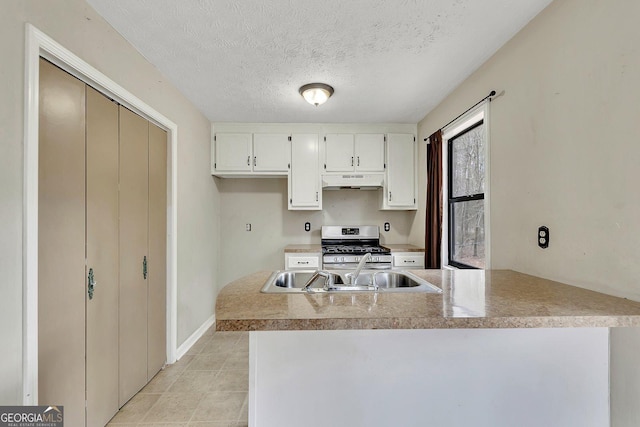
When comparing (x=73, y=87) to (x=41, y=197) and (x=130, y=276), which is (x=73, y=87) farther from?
(x=130, y=276)

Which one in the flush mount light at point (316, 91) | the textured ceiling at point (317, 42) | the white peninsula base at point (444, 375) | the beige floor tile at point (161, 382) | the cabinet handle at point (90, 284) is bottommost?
the beige floor tile at point (161, 382)

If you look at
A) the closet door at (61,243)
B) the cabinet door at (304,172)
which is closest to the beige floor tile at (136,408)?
the closet door at (61,243)

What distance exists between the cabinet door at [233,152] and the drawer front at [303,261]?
4.06 ft

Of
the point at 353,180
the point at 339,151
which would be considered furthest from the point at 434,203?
the point at 339,151

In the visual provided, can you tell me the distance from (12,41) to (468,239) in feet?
10.3

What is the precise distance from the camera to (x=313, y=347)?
1.23m

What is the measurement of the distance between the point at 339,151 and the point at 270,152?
2.81ft

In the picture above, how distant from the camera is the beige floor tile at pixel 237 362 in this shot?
2.47 metres

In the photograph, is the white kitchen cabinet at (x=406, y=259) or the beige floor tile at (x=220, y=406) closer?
the beige floor tile at (x=220, y=406)

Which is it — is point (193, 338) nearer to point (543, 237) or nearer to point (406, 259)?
point (406, 259)

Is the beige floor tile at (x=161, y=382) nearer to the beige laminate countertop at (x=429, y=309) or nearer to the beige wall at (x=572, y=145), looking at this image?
the beige laminate countertop at (x=429, y=309)

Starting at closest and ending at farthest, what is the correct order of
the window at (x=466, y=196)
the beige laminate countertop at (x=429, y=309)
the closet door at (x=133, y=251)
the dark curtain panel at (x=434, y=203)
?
the beige laminate countertop at (x=429, y=309)
the closet door at (x=133, y=251)
the window at (x=466, y=196)
the dark curtain panel at (x=434, y=203)

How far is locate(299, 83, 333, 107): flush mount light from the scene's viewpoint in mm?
2459

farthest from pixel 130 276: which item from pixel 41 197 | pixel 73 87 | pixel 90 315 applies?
pixel 73 87
